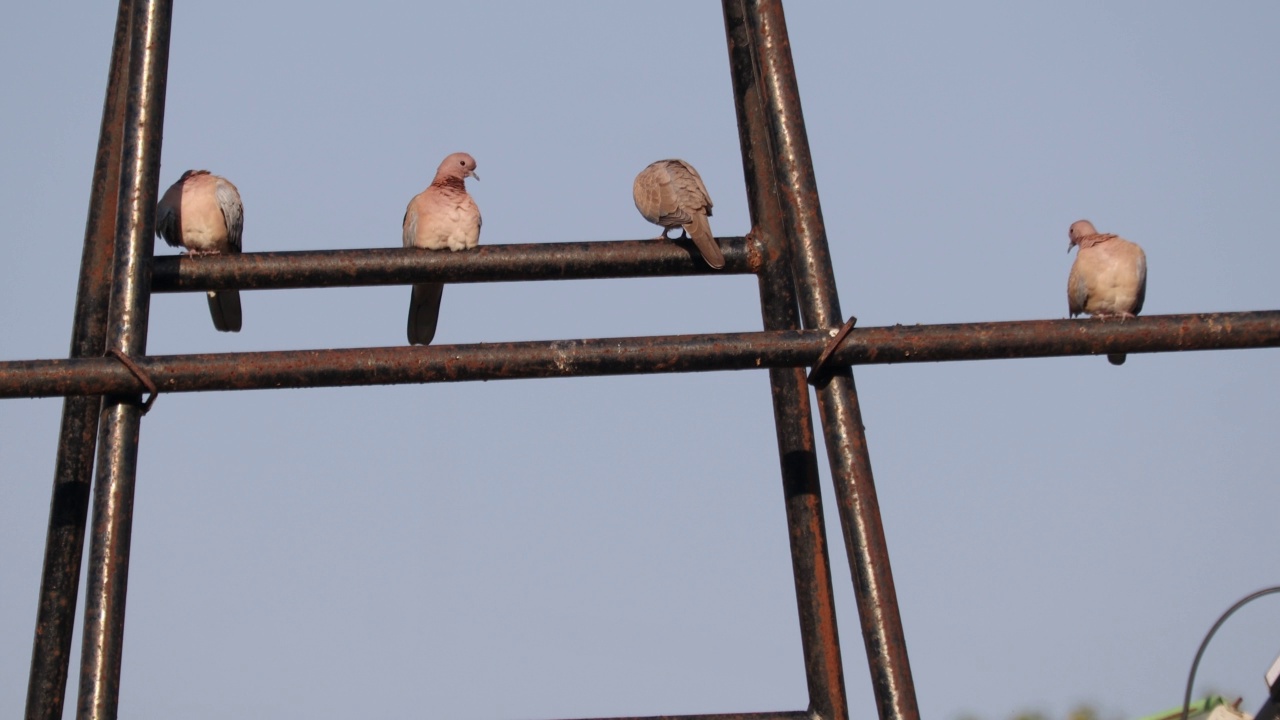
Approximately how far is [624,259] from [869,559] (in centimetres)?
185

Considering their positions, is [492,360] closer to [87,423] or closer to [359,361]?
[359,361]

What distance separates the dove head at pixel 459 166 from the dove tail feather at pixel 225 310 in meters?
1.69

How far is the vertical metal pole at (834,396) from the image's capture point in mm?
4301

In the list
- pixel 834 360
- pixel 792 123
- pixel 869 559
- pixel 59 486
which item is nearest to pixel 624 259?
pixel 792 123

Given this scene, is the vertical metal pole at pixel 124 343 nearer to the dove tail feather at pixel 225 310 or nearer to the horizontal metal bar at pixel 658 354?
the horizontal metal bar at pixel 658 354

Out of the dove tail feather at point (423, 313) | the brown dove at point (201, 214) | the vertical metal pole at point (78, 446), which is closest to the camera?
the vertical metal pole at point (78, 446)

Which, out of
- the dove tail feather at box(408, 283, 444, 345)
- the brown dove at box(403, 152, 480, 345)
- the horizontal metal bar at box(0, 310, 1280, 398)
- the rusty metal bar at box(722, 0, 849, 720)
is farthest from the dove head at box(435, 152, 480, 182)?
the horizontal metal bar at box(0, 310, 1280, 398)

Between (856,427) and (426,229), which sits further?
(426,229)

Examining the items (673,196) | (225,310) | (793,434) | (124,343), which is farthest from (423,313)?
(124,343)

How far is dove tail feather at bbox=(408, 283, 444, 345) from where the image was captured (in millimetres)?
8172

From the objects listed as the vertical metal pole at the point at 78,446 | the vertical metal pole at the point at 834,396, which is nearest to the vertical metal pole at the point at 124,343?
the vertical metal pole at the point at 78,446

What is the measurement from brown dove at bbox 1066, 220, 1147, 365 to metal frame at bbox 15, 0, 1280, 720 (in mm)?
2993

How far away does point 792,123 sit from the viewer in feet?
17.2

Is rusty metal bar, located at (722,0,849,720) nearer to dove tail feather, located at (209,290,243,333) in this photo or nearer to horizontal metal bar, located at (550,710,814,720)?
horizontal metal bar, located at (550,710,814,720)
